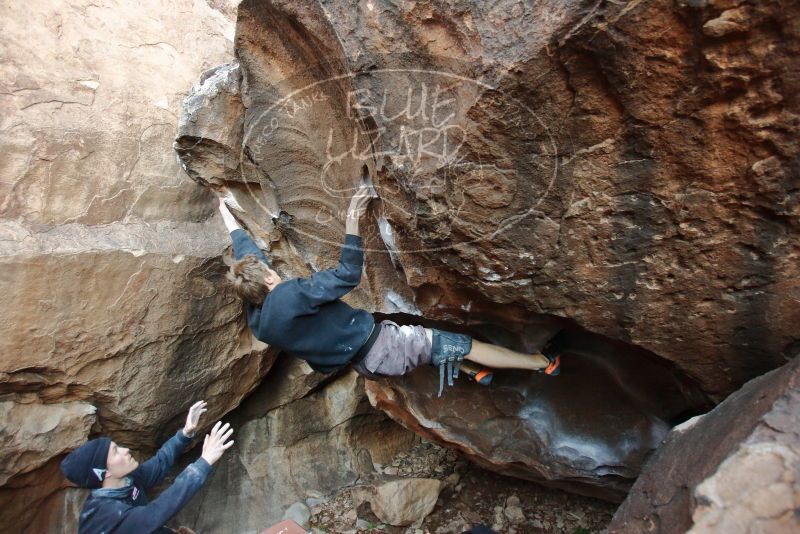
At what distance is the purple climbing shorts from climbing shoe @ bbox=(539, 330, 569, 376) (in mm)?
492

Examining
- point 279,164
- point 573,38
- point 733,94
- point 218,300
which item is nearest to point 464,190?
point 573,38

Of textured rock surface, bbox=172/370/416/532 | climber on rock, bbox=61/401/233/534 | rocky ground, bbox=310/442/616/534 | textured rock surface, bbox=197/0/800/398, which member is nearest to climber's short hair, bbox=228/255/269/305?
textured rock surface, bbox=197/0/800/398

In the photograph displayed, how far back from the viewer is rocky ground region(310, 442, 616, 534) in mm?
2769

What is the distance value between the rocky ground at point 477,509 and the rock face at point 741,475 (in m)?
1.61

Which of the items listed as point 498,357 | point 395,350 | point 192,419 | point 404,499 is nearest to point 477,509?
point 404,499

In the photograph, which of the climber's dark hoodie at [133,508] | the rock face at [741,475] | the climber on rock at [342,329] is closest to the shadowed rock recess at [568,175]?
the climber on rock at [342,329]

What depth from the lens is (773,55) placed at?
1124 millimetres

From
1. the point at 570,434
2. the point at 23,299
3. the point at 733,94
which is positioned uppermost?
the point at 23,299

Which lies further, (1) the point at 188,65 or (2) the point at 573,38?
(1) the point at 188,65

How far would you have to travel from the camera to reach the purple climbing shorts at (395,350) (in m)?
1.92

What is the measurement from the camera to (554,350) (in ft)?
6.86

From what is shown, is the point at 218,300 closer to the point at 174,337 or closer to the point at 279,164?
the point at 174,337

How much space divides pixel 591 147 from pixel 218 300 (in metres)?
1.97

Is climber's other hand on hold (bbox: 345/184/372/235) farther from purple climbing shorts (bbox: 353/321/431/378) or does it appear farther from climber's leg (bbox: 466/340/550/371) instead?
climber's leg (bbox: 466/340/550/371)
